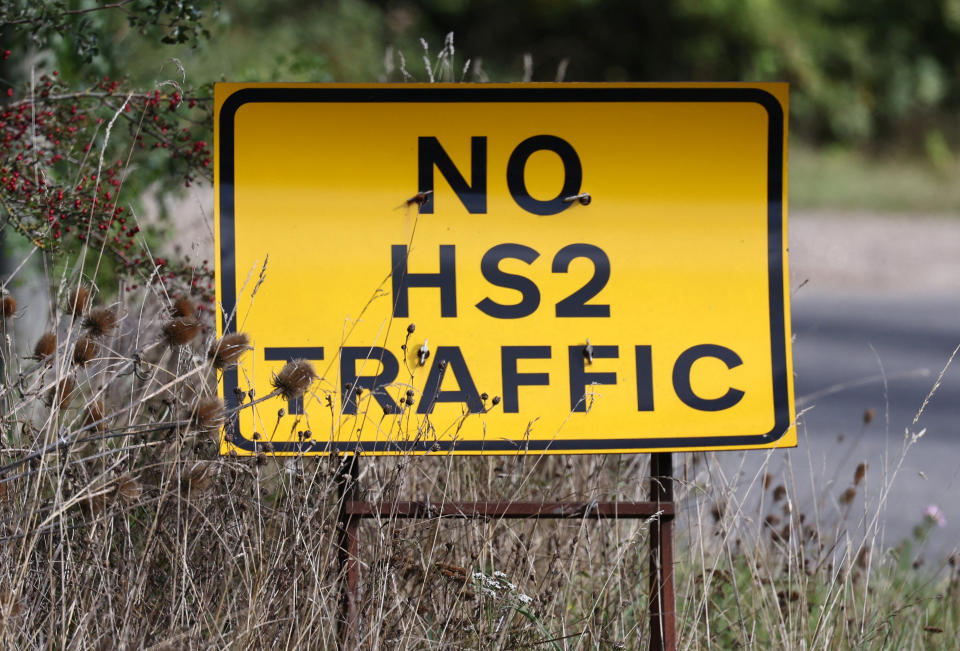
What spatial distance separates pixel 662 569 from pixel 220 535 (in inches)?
37.9

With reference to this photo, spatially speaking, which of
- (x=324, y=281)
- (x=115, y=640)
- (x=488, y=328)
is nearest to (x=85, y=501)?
(x=115, y=640)

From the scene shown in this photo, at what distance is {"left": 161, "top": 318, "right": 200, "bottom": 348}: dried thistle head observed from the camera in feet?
7.46

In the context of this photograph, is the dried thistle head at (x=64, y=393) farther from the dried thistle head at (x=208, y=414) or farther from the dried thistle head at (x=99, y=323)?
the dried thistle head at (x=208, y=414)

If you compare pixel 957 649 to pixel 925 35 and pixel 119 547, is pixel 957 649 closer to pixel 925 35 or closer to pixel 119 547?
pixel 119 547

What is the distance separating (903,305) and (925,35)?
14100mm

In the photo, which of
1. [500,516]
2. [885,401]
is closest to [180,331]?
[500,516]

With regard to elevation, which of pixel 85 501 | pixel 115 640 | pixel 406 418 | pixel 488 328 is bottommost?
pixel 115 640

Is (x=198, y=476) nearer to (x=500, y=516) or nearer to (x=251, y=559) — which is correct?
(x=251, y=559)

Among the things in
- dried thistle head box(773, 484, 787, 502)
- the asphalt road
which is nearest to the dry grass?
dried thistle head box(773, 484, 787, 502)

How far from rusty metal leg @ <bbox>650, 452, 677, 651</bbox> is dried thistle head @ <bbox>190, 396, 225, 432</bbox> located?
933 millimetres

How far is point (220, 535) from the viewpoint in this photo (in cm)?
235

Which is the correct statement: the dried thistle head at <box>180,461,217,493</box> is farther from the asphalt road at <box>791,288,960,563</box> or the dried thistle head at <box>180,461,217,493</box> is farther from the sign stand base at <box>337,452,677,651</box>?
the asphalt road at <box>791,288,960,563</box>

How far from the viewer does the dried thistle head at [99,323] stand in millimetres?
2355

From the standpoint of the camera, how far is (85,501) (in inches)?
96.4
